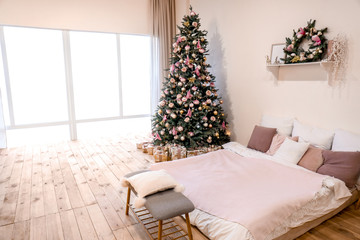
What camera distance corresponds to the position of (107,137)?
5.48 m

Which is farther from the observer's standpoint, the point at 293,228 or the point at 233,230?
the point at 293,228

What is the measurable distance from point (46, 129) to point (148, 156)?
8.61ft

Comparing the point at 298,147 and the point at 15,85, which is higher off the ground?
the point at 15,85

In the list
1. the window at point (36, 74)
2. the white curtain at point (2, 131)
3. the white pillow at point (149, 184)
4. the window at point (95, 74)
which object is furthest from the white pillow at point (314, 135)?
the white curtain at point (2, 131)

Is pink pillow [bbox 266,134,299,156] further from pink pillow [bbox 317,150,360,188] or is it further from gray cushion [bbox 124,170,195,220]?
gray cushion [bbox 124,170,195,220]

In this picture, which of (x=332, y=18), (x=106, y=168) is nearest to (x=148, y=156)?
(x=106, y=168)

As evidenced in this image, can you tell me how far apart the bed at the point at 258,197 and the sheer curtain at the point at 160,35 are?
10.3 feet

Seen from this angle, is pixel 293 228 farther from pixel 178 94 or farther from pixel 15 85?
pixel 15 85

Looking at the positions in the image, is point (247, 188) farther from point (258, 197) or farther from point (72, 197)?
point (72, 197)

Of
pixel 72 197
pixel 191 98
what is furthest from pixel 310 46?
pixel 72 197

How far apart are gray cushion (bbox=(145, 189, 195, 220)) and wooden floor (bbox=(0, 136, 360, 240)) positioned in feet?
1.65

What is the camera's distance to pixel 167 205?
1835 millimetres

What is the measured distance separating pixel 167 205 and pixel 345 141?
7.32 feet

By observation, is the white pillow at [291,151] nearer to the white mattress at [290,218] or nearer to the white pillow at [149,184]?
the white mattress at [290,218]
